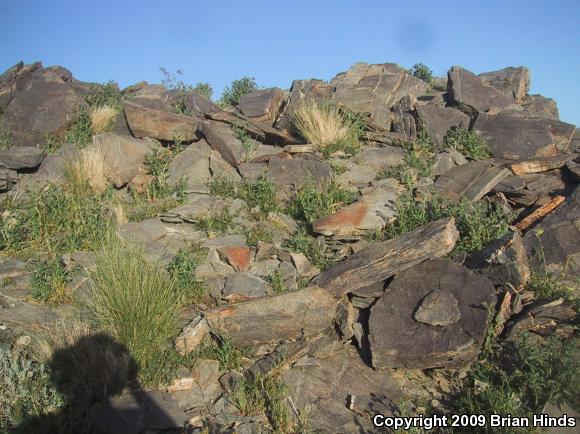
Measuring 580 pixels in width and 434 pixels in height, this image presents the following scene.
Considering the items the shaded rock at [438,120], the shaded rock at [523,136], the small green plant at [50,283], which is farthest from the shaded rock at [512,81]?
the small green plant at [50,283]

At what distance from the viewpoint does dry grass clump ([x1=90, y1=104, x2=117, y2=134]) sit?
11.2 meters

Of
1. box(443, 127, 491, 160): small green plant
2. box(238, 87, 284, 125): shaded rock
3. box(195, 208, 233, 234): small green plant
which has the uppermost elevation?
box(238, 87, 284, 125): shaded rock

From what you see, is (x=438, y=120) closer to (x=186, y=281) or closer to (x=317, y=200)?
(x=317, y=200)

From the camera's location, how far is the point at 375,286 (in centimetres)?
611

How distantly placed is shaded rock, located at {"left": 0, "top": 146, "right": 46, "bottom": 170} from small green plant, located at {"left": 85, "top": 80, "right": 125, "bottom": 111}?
2618 mm

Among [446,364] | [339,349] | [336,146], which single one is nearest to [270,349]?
[339,349]

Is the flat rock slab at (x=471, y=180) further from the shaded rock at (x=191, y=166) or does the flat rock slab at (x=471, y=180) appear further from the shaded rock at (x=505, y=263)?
the shaded rock at (x=191, y=166)

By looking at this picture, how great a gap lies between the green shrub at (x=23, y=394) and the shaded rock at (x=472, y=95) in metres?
9.93

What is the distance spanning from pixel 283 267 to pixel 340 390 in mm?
2107

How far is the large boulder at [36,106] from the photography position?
11.0 m

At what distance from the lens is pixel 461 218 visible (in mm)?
7277

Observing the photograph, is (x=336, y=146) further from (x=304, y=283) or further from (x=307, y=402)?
(x=307, y=402)

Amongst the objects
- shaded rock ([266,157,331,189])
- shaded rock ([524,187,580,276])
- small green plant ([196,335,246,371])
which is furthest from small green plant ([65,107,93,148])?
shaded rock ([524,187,580,276])

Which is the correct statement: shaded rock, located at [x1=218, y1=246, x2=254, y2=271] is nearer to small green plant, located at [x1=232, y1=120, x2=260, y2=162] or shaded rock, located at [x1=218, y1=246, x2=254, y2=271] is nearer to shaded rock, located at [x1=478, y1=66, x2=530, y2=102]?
small green plant, located at [x1=232, y1=120, x2=260, y2=162]
